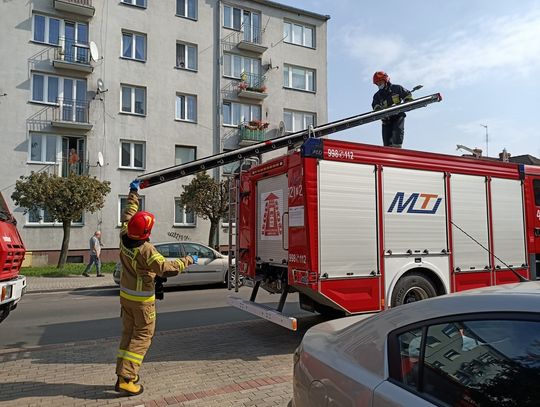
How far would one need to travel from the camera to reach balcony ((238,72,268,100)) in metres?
27.2

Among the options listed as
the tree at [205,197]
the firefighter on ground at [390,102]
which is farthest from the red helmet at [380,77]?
the tree at [205,197]

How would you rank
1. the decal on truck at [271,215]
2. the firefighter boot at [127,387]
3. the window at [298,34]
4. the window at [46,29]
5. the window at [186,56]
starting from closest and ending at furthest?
the firefighter boot at [127,387]
the decal on truck at [271,215]
the window at [46,29]
the window at [186,56]
the window at [298,34]

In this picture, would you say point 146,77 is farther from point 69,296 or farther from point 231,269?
point 231,269


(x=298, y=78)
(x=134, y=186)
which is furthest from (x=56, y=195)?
(x=298, y=78)

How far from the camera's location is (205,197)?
2198 centimetres

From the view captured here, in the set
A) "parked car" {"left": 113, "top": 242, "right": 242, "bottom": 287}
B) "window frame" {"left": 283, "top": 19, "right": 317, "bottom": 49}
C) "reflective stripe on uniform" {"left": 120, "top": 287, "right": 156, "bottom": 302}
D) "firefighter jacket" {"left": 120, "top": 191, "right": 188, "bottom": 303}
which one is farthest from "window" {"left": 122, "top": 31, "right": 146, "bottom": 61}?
"reflective stripe on uniform" {"left": 120, "top": 287, "right": 156, "bottom": 302}

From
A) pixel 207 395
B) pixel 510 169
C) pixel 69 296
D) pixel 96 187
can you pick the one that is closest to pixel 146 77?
pixel 96 187

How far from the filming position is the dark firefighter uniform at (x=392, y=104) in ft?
28.9

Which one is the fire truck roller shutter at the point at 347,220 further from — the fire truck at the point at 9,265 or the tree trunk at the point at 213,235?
the tree trunk at the point at 213,235

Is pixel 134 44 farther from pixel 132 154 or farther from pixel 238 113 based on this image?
pixel 238 113

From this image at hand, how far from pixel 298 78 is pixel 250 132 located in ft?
18.6

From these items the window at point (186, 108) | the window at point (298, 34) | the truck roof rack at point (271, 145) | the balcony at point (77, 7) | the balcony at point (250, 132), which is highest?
the window at point (298, 34)

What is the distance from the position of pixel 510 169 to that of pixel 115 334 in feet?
23.8

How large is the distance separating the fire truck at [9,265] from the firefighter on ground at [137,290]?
161cm
